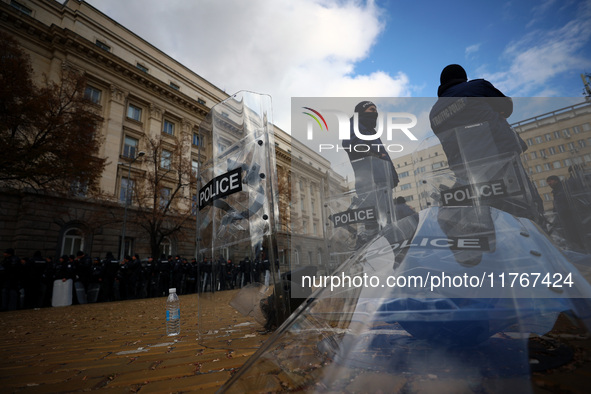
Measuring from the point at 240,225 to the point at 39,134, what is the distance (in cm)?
1119

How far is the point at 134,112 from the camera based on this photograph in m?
20.7

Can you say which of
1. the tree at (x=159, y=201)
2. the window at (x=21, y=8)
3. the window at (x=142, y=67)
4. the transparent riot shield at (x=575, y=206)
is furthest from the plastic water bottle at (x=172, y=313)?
the window at (x=142, y=67)

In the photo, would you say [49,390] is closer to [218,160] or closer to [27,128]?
[218,160]

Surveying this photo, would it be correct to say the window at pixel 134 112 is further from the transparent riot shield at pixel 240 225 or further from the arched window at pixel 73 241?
the transparent riot shield at pixel 240 225

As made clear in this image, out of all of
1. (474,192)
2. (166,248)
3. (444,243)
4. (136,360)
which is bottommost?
(136,360)

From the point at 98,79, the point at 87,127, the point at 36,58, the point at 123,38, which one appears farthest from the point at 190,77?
the point at 87,127

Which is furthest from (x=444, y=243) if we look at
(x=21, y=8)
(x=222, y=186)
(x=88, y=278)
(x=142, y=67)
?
(x=142, y=67)

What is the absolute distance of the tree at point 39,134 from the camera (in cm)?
877

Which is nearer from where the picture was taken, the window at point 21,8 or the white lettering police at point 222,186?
the white lettering police at point 222,186

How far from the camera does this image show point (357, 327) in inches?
40.3

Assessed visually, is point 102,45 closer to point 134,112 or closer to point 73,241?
point 134,112

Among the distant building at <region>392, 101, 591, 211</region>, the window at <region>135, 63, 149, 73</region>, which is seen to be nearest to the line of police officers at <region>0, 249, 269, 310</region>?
the distant building at <region>392, 101, 591, 211</region>

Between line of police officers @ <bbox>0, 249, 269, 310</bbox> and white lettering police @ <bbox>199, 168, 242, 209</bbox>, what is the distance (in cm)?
545

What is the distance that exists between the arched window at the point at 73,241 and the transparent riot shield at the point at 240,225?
54.5 feet
